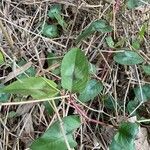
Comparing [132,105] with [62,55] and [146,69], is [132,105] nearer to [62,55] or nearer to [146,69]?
[146,69]

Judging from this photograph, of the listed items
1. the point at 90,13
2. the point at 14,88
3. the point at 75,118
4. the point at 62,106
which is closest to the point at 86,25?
the point at 90,13

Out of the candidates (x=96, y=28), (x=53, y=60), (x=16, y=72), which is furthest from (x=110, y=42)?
(x=16, y=72)

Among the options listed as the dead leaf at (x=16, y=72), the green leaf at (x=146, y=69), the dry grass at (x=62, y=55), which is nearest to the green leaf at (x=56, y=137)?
the dry grass at (x=62, y=55)

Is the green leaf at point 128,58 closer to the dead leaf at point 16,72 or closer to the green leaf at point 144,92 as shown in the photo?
the green leaf at point 144,92

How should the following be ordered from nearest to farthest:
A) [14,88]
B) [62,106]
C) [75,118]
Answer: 1. [14,88]
2. [75,118]
3. [62,106]

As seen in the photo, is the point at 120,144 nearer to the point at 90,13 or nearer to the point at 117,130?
the point at 117,130
